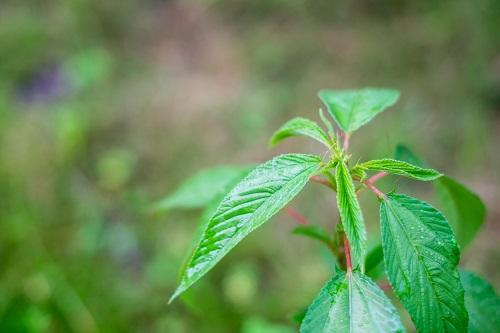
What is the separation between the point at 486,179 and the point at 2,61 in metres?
2.93

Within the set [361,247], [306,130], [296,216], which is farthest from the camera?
[296,216]

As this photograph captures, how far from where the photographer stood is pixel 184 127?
9.41 ft

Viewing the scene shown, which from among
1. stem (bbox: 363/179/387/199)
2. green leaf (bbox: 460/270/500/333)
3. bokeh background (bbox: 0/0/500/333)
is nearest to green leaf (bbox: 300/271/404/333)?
stem (bbox: 363/179/387/199)

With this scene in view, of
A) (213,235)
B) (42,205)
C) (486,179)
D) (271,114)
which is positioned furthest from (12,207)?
(486,179)

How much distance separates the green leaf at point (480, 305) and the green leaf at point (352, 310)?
9.3 inches

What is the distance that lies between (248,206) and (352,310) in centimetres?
17

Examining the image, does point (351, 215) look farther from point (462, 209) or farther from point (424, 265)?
point (462, 209)

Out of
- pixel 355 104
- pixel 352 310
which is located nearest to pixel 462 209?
pixel 355 104

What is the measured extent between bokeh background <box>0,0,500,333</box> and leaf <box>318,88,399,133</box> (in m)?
0.69

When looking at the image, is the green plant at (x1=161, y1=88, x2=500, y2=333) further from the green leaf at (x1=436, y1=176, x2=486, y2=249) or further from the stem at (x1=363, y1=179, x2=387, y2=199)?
the green leaf at (x1=436, y1=176, x2=486, y2=249)

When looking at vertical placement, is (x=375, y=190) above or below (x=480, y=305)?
above

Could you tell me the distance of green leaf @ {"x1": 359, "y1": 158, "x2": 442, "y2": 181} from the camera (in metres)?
0.65

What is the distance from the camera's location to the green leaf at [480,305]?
748 millimetres

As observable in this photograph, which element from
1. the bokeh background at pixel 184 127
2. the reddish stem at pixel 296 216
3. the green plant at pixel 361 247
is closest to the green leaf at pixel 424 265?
the green plant at pixel 361 247
